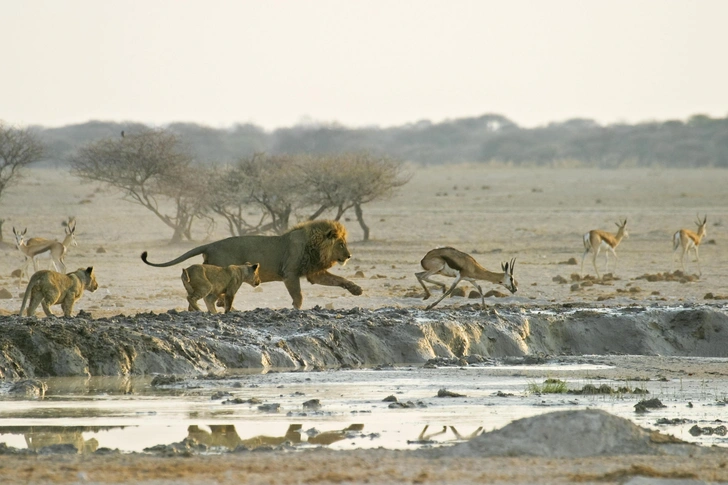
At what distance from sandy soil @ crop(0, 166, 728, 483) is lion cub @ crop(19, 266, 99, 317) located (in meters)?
2.27

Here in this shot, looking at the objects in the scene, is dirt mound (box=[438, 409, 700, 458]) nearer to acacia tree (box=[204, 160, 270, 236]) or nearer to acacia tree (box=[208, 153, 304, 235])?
acacia tree (box=[208, 153, 304, 235])

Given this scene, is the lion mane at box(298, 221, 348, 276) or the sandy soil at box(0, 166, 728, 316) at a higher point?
the lion mane at box(298, 221, 348, 276)

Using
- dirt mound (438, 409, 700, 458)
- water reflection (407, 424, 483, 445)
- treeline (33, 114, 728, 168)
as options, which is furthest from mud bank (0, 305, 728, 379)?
treeline (33, 114, 728, 168)

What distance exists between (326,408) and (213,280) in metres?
5.59

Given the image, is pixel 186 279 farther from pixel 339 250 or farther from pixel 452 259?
pixel 452 259

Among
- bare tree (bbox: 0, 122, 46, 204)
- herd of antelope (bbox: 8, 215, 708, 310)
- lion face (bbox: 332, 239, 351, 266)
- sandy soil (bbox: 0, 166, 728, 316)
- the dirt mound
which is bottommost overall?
sandy soil (bbox: 0, 166, 728, 316)

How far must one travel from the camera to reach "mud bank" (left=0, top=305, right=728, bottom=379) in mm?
11992

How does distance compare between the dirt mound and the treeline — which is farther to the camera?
the treeline

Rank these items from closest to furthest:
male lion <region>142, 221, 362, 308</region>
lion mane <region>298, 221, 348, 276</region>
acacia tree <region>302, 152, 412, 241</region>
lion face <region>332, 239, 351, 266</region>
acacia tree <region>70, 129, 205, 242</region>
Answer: male lion <region>142, 221, 362, 308</region>, lion mane <region>298, 221, 348, 276</region>, lion face <region>332, 239, 351, 266</region>, acacia tree <region>302, 152, 412, 241</region>, acacia tree <region>70, 129, 205, 242</region>

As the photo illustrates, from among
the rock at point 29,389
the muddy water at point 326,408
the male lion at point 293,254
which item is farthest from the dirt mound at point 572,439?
the male lion at point 293,254

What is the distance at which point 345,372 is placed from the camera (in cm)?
1242

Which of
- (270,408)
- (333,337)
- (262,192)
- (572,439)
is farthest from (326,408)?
(262,192)

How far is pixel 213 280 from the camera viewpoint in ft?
49.2

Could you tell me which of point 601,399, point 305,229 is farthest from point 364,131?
point 601,399
